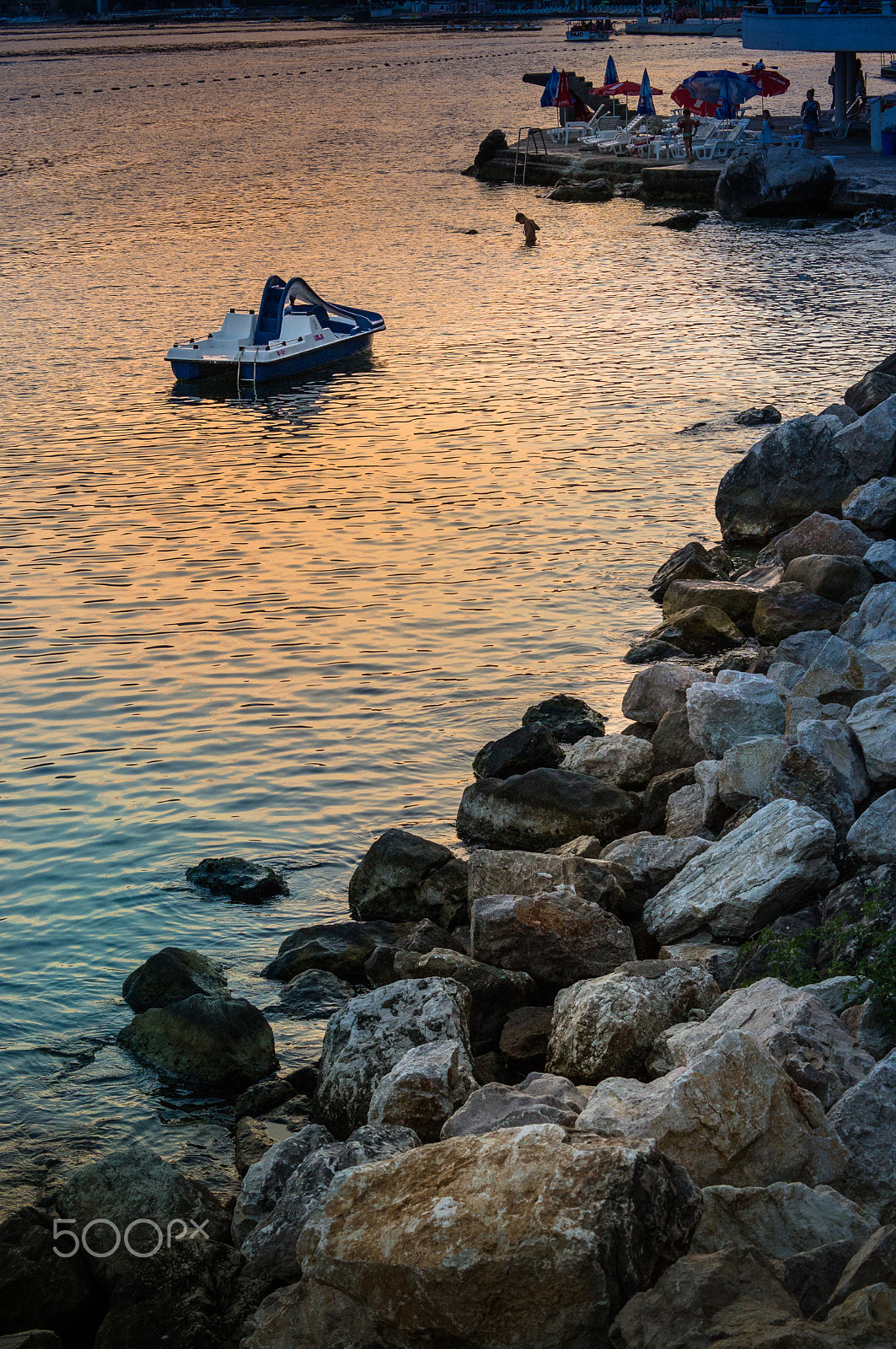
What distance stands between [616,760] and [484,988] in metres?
3.38

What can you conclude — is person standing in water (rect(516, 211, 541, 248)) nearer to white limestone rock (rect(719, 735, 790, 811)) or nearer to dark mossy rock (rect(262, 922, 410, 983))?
white limestone rock (rect(719, 735, 790, 811))

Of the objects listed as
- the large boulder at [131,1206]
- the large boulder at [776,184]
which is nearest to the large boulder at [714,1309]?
the large boulder at [131,1206]

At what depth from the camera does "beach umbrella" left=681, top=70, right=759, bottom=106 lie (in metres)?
51.1

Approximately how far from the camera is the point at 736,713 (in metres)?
9.79

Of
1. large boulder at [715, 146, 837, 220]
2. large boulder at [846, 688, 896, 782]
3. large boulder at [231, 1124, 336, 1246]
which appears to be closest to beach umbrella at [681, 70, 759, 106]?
large boulder at [715, 146, 837, 220]

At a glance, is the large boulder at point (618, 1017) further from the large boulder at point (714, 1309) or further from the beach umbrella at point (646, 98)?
Result: the beach umbrella at point (646, 98)

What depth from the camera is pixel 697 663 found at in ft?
42.2

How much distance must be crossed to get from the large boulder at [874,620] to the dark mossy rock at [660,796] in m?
2.22

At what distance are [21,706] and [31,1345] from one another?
8.36 metres

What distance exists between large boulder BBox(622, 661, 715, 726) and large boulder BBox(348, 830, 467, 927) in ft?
9.22

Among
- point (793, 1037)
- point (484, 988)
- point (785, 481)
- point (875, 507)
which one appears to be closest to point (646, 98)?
point (785, 481)

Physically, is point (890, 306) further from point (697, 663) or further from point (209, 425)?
point (697, 663)

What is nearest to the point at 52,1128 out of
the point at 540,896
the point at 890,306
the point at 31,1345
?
the point at 31,1345

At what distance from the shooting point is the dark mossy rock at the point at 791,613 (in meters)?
12.5
